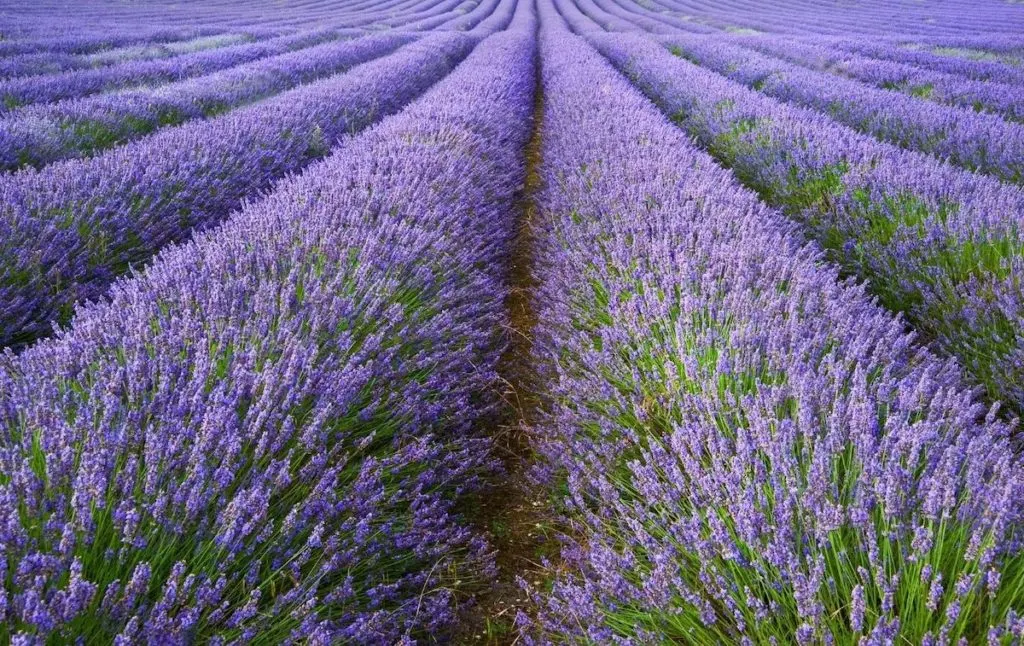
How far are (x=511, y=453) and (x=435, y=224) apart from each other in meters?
1.16

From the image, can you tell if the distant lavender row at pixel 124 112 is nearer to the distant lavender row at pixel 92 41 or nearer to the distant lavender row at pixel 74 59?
the distant lavender row at pixel 74 59

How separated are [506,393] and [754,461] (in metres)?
1.27

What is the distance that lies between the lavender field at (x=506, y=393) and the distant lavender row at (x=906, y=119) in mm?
84

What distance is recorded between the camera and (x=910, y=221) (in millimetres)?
3262

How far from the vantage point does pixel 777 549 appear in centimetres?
125

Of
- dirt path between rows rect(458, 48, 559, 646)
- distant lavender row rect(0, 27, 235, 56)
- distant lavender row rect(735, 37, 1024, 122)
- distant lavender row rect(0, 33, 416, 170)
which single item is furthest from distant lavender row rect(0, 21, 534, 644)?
distant lavender row rect(0, 27, 235, 56)

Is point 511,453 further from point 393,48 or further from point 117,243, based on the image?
point 393,48

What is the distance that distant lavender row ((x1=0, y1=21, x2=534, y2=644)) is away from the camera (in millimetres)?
1208

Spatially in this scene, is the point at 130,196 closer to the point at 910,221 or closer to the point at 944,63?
the point at 910,221

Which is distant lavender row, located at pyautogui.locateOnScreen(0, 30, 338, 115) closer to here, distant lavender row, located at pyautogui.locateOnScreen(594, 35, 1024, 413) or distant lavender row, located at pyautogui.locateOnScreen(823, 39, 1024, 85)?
distant lavender row, located at pyautogui.locateOnScreen(594, 35, 1024, 413)

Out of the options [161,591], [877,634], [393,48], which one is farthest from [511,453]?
[393,48]

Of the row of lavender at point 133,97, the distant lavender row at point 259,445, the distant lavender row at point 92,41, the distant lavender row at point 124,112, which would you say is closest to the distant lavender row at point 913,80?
the distant lavender row at point 259,445

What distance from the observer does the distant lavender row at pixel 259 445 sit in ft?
3.96

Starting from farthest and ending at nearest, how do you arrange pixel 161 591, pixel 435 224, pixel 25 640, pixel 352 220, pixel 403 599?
pixel 435 224 < pixel 352 220 < pixel 403 599 < pixel 161 591 < pixel 25 640
